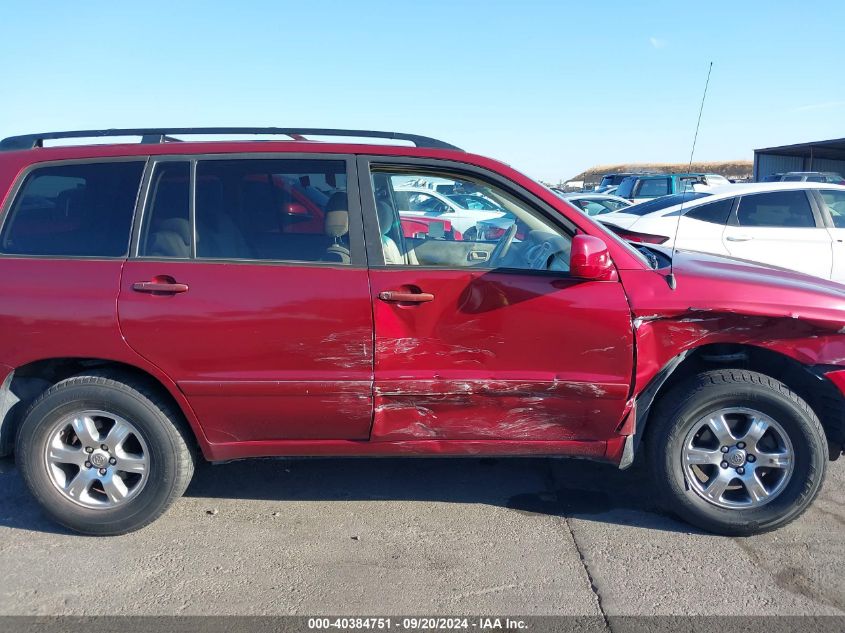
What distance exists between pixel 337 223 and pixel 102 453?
160cm

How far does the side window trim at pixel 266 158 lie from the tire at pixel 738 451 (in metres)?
1.69

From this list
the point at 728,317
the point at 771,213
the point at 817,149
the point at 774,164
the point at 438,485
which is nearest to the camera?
the point at 728,317

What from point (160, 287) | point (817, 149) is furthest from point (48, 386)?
point (817, 149)

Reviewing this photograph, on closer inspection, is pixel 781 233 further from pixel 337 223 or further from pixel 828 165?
pixel 828 165

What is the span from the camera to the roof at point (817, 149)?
27609 millimetres

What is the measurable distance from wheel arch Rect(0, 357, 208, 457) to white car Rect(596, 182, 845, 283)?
5.59m

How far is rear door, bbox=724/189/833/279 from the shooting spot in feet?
26.2

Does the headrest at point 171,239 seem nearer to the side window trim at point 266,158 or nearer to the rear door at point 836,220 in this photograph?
the side window trim at point 266,158

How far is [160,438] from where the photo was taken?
3.61 metres

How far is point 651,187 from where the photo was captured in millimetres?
18797

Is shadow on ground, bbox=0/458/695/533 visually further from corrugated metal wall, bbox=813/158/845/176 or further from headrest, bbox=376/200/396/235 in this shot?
corrugated metal wall, bbox=813/158/845/176

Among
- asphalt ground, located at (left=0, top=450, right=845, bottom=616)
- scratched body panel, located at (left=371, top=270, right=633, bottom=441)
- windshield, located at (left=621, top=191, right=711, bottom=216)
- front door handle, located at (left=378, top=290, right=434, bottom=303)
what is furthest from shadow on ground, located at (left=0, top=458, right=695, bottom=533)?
windshield, located at (left=621, top=191, right=711, bottom=216)

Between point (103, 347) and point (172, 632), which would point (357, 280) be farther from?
point (172, 632)

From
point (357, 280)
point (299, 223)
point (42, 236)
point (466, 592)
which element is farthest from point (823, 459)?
point (42, 236)
